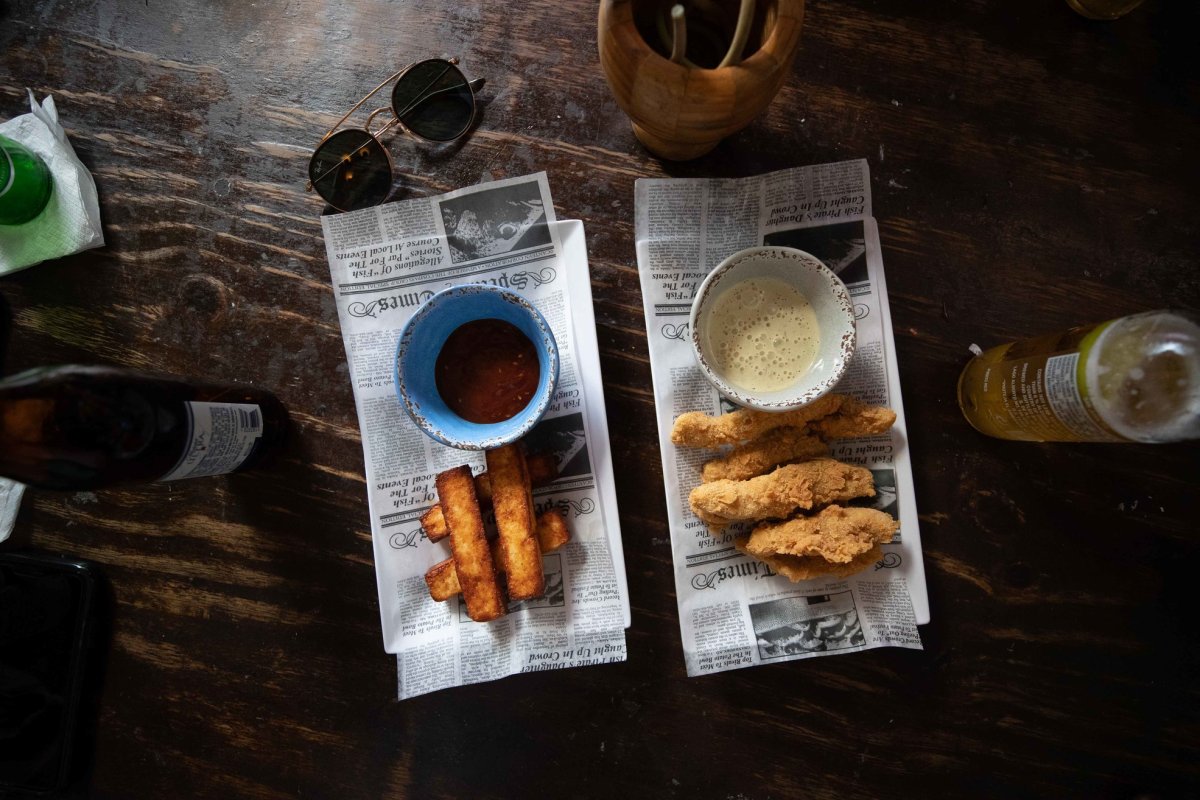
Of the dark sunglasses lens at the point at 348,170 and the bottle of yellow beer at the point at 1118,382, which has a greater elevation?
the dark sunglasses lens at the point at 348,170

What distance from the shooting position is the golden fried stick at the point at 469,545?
38.7 inches

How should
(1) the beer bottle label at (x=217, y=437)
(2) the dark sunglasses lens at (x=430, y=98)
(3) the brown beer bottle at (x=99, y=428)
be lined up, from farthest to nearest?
(2) the dark sunglasses lens at (x=430, y=98), (1) the beer bottle label at (x=217, y=437), (3) the brown beer bottle at (x=99, y=428)

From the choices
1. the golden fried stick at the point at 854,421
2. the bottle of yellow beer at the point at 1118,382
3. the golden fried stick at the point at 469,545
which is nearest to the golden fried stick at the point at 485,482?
the golden fried stick at the point at 469,545

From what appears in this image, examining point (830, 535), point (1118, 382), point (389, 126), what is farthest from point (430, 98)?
point (1118, 382)

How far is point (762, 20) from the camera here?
84cm

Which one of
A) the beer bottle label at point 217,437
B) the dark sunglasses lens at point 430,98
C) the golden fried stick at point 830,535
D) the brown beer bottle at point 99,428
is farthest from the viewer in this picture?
the dark sunglasses lens at point 430,98

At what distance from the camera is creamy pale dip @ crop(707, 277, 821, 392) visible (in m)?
0.99

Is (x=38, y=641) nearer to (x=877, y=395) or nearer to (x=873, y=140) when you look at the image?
(x=877, y=395)

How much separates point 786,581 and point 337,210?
96 cm

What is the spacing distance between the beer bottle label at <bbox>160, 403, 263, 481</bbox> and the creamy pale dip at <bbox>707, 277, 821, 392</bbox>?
0.70 metres

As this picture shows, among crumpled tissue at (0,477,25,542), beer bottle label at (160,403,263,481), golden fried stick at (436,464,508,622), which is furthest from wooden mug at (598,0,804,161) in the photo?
crumpled tissue at (0,477,25,542)

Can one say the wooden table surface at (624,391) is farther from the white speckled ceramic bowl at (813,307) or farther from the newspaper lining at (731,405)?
the white speckled ceramic bowl at (813,307)

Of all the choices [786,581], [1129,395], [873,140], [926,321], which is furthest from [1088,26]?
[786,581]

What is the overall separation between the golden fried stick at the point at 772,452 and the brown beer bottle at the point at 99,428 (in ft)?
2.47
